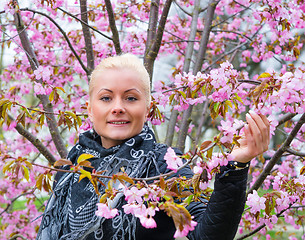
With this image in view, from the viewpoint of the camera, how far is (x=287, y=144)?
69.0 inches

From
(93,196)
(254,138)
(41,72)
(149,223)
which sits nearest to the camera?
(149,223)

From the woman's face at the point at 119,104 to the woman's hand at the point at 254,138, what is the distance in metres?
0.53

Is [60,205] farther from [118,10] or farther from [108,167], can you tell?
[118,10]

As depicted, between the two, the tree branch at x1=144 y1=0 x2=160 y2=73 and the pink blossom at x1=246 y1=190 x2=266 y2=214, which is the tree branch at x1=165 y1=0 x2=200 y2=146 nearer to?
the tree branch at x1=144 y1=0 x2=160 y2=73

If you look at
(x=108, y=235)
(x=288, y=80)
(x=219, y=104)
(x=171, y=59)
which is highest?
(x=171, y=59)

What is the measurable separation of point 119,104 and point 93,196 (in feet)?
1.20

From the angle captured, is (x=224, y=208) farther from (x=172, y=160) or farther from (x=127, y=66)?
(x=127, y=66)

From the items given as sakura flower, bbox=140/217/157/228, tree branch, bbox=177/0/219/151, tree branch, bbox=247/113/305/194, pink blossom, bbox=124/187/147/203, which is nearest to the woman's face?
pink blossom, bbox=124/187/147/203

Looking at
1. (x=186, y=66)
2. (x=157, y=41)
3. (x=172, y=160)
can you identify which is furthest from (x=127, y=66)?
(x=186, y=66)

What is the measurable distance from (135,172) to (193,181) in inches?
11.9

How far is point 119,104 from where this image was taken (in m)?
1.45

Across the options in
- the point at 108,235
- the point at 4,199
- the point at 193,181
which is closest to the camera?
the point at 193,181

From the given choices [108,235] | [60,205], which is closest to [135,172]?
[108,235]

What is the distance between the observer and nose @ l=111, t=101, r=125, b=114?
1.44 meters
